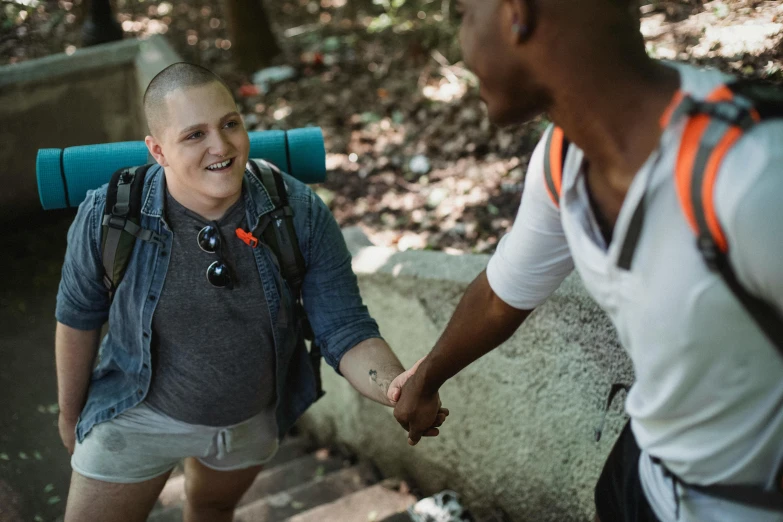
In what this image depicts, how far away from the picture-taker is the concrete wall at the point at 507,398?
3.34 m

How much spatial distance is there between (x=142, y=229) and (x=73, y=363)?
0.59 m

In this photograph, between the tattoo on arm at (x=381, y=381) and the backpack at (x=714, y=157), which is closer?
the backpack at (x=714, y=157)

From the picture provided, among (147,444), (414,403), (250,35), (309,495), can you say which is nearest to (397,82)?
(250,35)

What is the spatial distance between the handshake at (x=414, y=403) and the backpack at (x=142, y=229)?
51cm

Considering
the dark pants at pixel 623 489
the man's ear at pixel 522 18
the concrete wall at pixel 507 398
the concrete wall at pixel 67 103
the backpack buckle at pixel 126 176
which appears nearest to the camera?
the man's ear at pixel 522 18

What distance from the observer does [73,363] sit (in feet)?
9.34

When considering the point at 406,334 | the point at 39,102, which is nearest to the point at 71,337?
the point at 406,334

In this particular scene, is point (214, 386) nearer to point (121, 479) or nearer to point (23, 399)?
point (121, 479)

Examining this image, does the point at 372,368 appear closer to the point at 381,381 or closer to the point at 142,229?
the point at 381,381

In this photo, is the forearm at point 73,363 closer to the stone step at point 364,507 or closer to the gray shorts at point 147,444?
the gray shorts at point 147,444

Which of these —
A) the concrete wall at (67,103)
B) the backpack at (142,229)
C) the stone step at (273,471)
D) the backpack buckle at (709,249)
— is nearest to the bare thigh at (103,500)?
the backpack at (142,229)

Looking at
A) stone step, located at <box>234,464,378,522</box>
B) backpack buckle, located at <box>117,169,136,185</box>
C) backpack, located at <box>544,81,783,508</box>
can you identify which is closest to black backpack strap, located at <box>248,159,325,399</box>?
backpack buckle, located at <box>117,169,136,185</box>

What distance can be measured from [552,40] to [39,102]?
5.70 m

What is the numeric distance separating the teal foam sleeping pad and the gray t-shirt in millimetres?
439
